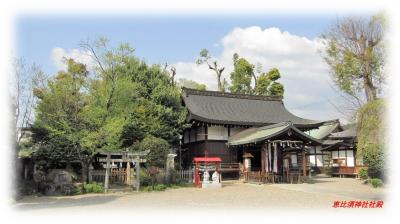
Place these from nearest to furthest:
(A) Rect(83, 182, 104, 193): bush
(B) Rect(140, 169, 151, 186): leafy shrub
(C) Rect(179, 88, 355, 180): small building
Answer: (A) Rect(83, 182, 104, 193): bush < (B) Rect(140, 169, 151, 186): leafy shrub < (C) Rect(179, 88, 355, 180): small building

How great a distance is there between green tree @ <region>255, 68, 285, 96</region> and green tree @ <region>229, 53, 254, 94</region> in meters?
1.36

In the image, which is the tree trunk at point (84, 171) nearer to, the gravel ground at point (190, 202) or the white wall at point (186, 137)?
the gravel ground at point (190, 202)

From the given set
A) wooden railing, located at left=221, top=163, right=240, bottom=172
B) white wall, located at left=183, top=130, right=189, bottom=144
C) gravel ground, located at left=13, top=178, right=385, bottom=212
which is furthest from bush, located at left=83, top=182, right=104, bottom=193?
white wall, located at left=183, top=130, right=189, bottom=144

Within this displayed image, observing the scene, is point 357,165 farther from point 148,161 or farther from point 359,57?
point 148,161

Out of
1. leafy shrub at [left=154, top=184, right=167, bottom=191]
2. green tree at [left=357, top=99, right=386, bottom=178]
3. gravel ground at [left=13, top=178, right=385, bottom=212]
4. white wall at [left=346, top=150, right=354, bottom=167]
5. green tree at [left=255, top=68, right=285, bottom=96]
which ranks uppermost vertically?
green tree at [left=255, top=68, right=285, bottom=96]

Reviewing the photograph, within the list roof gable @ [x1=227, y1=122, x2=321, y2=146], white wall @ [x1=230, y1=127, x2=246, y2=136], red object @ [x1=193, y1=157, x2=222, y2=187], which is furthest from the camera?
white wall @ [x1=230, y1=127, x2=246, y2=136]

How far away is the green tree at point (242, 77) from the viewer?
50844 millimetres

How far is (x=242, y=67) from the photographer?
5072 cm

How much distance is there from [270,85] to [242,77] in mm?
4005

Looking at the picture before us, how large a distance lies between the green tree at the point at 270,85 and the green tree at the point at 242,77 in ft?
4.46

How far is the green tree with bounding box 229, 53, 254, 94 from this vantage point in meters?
50.8

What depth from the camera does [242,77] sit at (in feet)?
167

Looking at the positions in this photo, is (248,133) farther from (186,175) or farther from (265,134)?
(186,175)

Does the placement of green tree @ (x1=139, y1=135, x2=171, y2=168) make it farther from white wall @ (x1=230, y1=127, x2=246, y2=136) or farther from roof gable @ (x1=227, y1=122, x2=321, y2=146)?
white wall @ (x1=230, y1=127, x2=246, y2=136)
